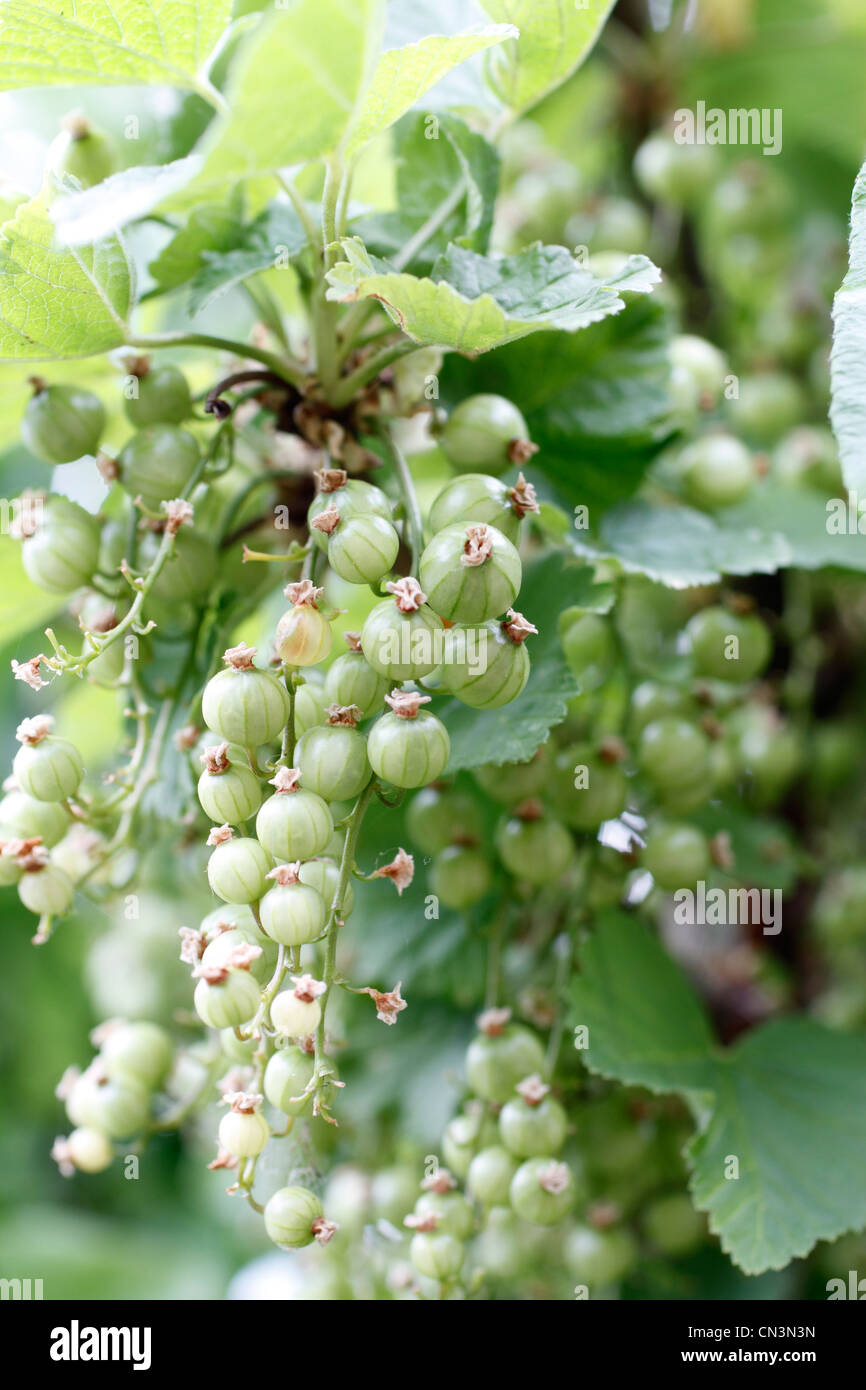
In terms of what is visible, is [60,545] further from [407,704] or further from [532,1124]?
[532,1124]

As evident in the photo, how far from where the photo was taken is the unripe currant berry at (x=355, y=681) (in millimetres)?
468

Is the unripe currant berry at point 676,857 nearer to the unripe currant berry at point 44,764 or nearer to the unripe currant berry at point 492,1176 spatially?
the unripe currant berry at point 492,1176

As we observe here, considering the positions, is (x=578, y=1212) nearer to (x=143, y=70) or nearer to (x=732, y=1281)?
(x=732, y=1281)

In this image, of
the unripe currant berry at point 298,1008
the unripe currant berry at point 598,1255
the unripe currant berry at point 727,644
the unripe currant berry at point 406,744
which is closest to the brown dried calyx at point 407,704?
the unripe currant berry at point 406,744

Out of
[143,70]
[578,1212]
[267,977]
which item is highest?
[143,70]

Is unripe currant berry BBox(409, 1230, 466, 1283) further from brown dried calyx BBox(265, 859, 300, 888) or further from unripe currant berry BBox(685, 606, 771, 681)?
unripe currant berry BBox(685, 606, 771, 681)

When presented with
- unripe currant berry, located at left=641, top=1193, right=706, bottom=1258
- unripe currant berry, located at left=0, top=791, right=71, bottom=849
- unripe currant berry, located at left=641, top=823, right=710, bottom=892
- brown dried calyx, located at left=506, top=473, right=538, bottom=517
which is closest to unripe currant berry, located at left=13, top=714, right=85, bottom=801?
unripe currant berry, located at left=0, top=791, right=71, bottom=849

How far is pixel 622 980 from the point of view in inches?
26.2

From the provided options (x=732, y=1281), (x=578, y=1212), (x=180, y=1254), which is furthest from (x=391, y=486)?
(x=180, y=1254)

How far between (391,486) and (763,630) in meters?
0.26

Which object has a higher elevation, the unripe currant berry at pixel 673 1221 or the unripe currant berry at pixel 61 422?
the unripe currant berry at pixel 61 422

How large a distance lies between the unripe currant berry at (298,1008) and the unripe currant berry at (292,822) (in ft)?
0.16

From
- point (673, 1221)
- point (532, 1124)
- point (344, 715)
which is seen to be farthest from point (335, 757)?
point (673, 1221)
